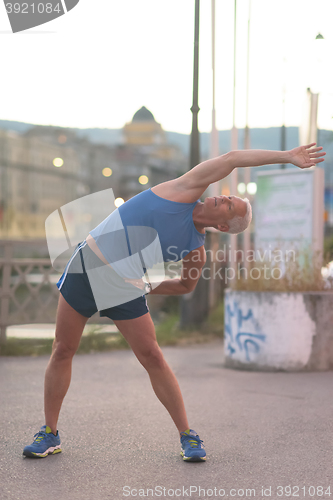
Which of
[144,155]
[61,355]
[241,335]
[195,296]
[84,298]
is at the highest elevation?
[144,155]

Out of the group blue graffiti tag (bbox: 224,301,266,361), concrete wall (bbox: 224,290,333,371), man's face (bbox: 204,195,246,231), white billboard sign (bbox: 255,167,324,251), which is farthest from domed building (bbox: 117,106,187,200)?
man's face (bbox: 204,195,246,231)

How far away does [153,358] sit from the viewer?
349cm

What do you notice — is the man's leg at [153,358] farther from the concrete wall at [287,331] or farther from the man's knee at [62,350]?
the concrete wall at [287,331]

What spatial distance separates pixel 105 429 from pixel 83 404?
84 cm

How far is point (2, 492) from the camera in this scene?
9.57 feet

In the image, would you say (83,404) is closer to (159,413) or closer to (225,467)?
(159,413)

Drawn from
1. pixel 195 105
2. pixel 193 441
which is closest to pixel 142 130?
pixel 195 105

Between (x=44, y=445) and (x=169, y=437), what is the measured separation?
86 centimetres

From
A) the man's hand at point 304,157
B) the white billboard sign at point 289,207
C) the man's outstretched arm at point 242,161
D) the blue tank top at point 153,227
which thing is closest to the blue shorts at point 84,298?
the blue tank top at point 153,227

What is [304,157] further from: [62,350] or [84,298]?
[62,350]

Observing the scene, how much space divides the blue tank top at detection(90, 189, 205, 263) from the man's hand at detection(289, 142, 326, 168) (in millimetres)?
601

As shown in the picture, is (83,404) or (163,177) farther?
(163,177)

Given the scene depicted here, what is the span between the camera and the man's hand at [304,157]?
325 cm

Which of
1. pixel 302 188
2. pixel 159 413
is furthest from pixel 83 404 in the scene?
pixel 302 188
